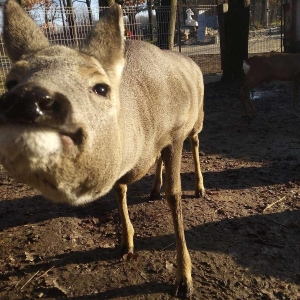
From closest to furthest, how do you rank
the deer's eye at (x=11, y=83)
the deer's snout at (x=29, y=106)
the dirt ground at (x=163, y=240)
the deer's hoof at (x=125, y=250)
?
1. the deer's snout at (x=29, y=106)
2. the deer's eye at (x=11, y=83)
3. the dirt ground at (x=163, y=240)
4. the deer's hoof at (x=125, y=250)

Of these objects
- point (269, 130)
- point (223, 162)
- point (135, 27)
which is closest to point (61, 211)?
point (223, 162)

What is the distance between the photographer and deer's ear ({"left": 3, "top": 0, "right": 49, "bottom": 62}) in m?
2.79

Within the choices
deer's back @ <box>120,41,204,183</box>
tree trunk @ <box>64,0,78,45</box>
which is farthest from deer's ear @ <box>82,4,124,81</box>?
tree trunk @ <box>64,0,78,45</box>

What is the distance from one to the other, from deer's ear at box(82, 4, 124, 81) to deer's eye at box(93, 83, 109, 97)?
38 centimetres

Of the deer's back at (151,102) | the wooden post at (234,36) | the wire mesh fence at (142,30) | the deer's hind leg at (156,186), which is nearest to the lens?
the deer's back at (151,102)

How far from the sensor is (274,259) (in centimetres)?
380

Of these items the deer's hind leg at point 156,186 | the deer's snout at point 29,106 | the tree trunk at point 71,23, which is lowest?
the deer's hind leg at point 156,186

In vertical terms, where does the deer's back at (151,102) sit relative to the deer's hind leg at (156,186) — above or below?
above

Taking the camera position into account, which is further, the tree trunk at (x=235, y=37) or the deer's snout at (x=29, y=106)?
the tree trunk at (x=235, y=37)

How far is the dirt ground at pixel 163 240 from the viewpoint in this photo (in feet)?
11.4

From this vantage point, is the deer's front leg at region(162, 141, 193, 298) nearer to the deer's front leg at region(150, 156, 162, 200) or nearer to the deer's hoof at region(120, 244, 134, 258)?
the deer's hoof at region(120, 244, 134, 258)

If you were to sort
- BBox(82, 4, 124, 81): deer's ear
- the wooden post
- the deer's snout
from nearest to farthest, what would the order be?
the deer's snout, BBox(82, 4, 124, 81): deer's ear, the wooden post

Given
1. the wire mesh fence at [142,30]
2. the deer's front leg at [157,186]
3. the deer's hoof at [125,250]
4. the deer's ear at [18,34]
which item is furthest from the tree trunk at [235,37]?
the deer's ear at [18,34]

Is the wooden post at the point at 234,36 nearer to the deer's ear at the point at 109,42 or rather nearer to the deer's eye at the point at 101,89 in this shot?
the deer's ear at the point at 109,42
